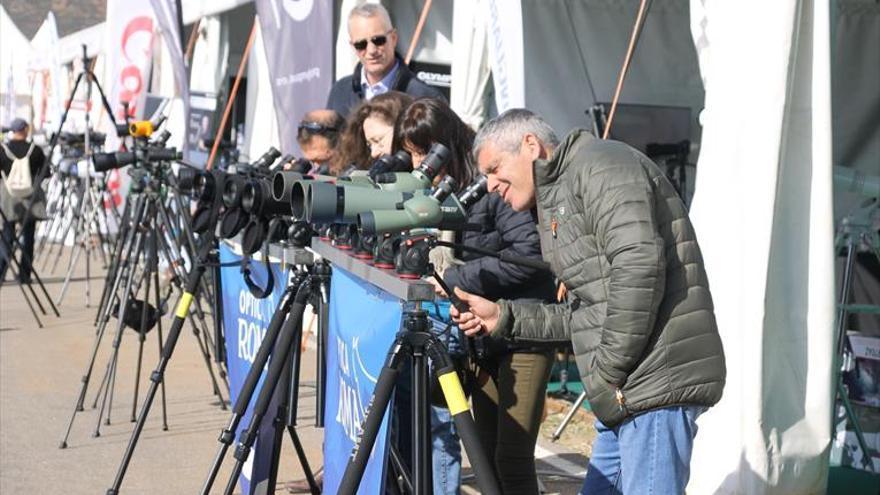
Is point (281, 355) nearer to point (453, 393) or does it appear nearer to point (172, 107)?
point (453, 393)

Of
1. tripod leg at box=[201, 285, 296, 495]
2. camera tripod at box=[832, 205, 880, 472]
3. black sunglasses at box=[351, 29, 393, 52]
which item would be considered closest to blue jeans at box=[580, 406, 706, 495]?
tripod leg at box=[201, 285, 296, 495]

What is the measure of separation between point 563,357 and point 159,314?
256 cm

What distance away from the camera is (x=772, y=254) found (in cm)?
500

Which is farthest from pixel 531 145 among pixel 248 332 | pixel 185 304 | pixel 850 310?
pixel 850 310

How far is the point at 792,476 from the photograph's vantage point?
5016 mm

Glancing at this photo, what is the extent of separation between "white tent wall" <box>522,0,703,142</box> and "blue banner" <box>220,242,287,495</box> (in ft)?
14.3

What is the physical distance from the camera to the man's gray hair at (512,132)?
3.30 m

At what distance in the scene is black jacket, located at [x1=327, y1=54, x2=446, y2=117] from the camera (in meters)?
5.70

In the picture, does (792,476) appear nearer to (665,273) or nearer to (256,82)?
(665,273)

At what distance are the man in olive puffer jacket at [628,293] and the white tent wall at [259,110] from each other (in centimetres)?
888

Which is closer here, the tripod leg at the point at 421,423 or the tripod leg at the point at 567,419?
the tripod leg at the point at 421,423

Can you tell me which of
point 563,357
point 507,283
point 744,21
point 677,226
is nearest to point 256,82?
point 563,357

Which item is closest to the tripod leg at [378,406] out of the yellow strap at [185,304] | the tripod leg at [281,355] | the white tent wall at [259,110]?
the tripod leg at [281,355]

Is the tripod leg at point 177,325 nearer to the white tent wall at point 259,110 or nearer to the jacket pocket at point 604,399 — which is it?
the jacket pocket at point 604,399
